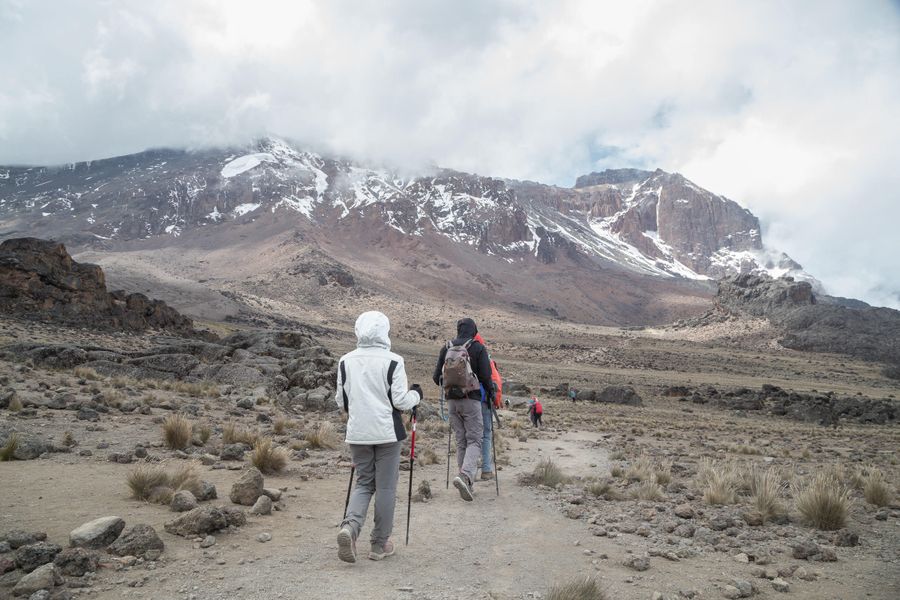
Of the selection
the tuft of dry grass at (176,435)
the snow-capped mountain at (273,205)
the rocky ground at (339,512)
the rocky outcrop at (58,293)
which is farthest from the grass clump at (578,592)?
the snow-capped mountain at (273,205)

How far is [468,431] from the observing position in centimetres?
764

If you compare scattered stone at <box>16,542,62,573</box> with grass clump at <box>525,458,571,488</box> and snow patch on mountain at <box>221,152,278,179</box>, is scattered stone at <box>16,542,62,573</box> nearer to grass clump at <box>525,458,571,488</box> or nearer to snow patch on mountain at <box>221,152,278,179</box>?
grass clump at <box>525,458,571,488</box>

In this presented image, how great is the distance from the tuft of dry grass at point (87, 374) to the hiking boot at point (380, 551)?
14.0 metres

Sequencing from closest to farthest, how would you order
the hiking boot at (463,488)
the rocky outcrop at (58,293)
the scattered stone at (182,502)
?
the scattered stone at (182,502) < the hiking boot at (463,488) < the rocky outcrop at (58,293)

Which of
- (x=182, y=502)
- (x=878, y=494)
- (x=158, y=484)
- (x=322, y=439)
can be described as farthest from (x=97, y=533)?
(x=878, y=494)

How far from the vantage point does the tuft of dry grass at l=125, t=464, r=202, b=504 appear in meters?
5.83

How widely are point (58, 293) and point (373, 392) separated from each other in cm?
3360

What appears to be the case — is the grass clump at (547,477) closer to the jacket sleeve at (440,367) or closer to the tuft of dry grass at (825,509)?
the jacket sleeve at (440,367)

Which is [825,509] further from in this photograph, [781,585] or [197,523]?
[197,523]

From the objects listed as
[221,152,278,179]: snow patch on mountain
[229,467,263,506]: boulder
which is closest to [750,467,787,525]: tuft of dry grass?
[229,467,263,506]: boulder

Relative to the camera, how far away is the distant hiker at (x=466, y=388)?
7270mm

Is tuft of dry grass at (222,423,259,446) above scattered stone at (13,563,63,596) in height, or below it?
below

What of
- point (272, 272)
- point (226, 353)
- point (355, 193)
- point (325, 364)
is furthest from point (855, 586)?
point (355, 193)

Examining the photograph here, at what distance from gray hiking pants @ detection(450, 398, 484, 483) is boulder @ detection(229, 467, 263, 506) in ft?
8.79
